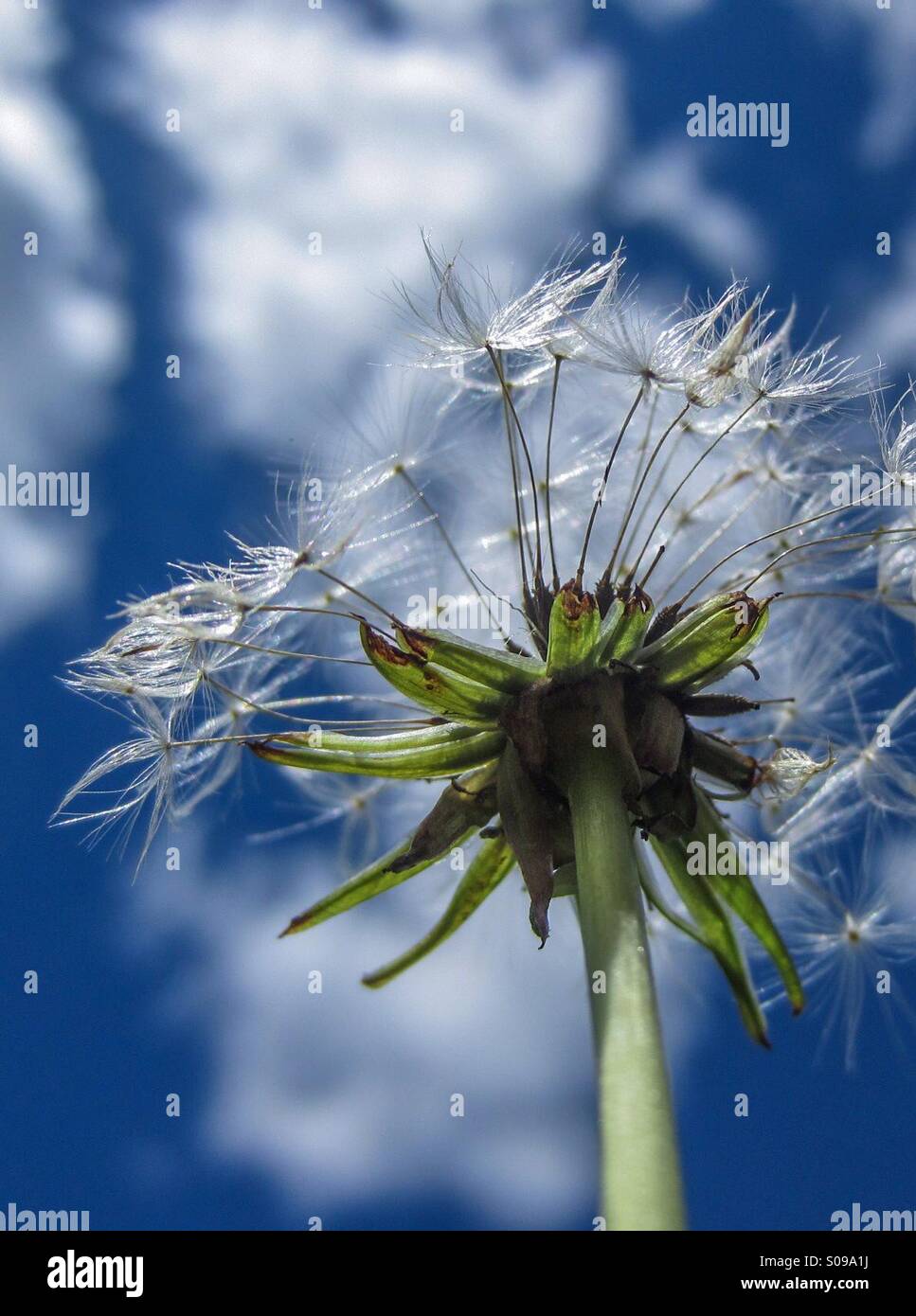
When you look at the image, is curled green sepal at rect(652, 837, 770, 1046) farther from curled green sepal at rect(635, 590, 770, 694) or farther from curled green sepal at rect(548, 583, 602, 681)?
curled green sepal at rect(548, 583, 602, 681)

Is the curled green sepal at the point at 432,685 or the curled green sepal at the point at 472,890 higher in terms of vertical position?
the curled green sepal at the point at 432,685

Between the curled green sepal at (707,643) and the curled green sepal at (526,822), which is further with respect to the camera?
the curled green sepal at (707,643)

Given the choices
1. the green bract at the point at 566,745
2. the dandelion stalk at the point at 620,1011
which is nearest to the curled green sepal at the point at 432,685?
the green bract at the point at 566,745

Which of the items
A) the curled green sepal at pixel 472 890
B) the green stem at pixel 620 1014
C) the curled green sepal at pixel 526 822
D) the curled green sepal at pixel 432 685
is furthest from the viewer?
the curled green sepal at pixel 472 890

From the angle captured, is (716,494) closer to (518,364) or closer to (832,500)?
(832,500)

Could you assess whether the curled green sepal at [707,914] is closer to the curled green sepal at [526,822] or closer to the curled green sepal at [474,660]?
the curled green sepal at [526,822]

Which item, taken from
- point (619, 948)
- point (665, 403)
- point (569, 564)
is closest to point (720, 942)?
point (619, 948)

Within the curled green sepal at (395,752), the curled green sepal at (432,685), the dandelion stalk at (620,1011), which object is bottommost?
the dandelion stalk at (620,1011)
